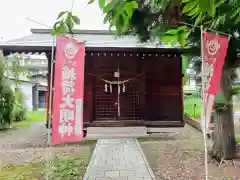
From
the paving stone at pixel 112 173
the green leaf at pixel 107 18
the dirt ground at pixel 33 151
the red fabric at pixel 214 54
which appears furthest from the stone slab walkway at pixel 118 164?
the green leaf at pixel 107 18

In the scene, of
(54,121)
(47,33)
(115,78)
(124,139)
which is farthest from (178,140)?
(47,33)

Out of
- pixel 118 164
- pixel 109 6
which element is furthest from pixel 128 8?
pixel 118 164

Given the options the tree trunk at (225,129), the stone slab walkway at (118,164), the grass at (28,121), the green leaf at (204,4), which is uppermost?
the green leaf at (204,4)

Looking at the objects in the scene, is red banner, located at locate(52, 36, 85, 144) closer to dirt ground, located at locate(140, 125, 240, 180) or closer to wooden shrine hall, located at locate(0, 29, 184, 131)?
dirt ground, located at locate(140, 125, 240, 180)

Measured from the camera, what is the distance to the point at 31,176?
466 centimetres

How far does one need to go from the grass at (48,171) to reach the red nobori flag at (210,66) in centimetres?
260

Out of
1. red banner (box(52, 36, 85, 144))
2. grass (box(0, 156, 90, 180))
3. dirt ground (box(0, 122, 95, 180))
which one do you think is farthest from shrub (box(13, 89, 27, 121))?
red banner (box(52, 36, 85, 144))

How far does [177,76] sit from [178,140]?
260cm

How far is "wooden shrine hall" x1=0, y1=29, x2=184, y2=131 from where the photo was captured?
9164mm

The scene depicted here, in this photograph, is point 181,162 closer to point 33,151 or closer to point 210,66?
point 210,66

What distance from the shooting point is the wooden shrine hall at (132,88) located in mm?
9164

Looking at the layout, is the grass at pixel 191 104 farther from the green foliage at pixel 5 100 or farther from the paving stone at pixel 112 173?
the paving stone at pixel 112 173

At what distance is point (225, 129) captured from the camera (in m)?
5.47

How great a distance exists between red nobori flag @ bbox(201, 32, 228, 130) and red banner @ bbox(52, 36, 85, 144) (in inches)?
79.8
